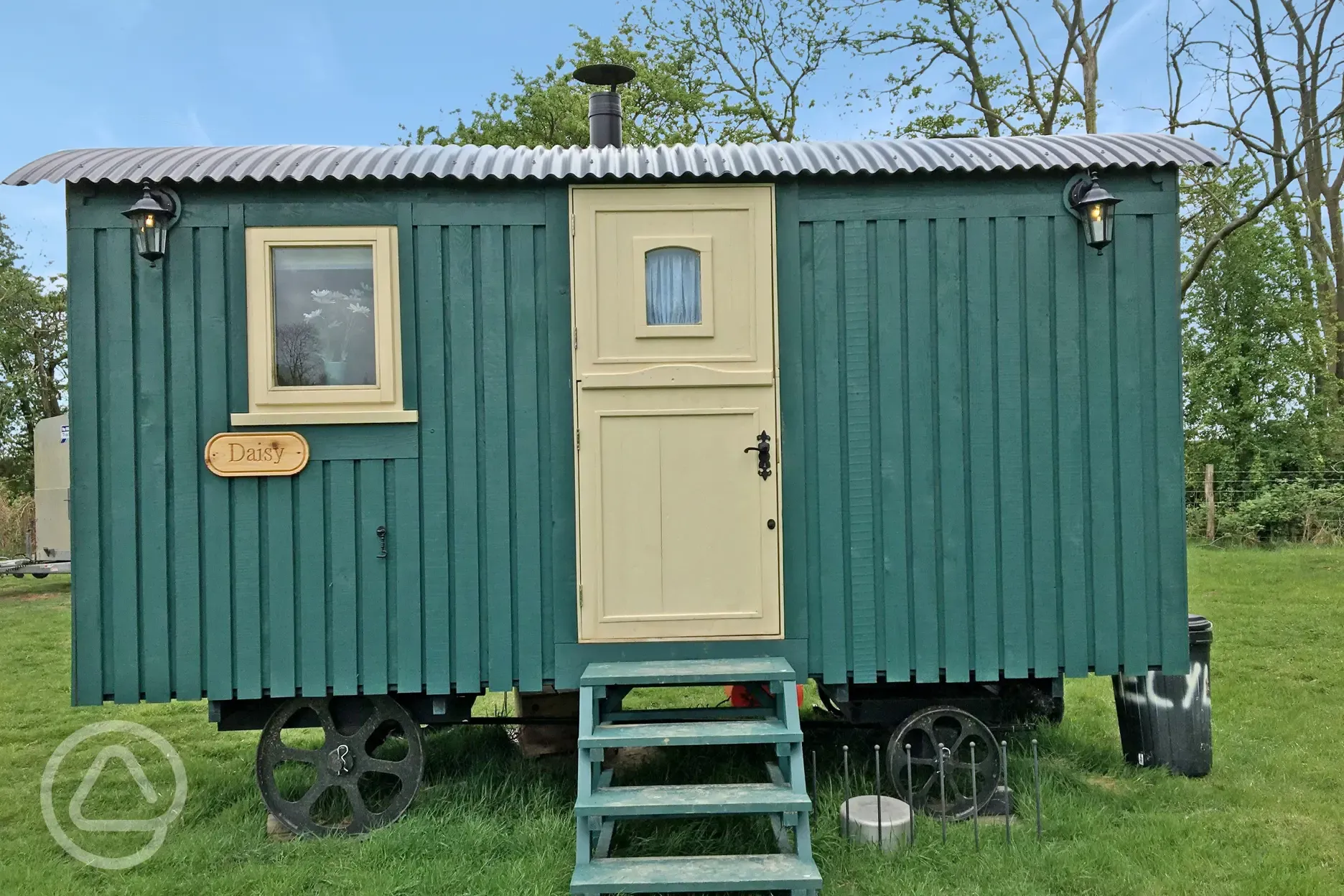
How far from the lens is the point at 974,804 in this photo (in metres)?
4.24

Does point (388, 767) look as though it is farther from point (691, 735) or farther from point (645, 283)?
point (645, 283)

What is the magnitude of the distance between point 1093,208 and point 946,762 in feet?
8.97

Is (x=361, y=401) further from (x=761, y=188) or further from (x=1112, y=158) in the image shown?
(x=1112, y=158)

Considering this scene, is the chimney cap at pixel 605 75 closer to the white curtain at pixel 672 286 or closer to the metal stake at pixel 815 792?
the white curtain at pixel 672 286

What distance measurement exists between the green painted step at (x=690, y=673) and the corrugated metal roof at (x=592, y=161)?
7.51 feet

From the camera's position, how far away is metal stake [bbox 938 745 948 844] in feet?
13.8

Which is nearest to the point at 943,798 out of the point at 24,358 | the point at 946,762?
the point at 946,762

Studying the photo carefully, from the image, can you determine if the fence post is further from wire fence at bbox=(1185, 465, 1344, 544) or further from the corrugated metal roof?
the corrugated metal roof

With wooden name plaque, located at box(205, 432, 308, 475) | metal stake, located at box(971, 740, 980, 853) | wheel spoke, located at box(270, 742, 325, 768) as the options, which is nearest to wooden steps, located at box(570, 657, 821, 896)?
metal stake, located at box(971, 740, 980, 853)

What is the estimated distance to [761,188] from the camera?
447 cm

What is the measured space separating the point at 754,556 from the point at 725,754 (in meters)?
1.53

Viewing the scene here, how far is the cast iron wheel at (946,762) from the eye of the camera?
4586 millimetres

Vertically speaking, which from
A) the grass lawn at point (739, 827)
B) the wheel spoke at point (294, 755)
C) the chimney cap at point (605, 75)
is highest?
the chimney cap at point (605, 75)

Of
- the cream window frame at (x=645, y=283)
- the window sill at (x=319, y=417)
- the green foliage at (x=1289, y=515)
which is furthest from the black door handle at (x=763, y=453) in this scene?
the green foliage at (x=1289, y=515)
